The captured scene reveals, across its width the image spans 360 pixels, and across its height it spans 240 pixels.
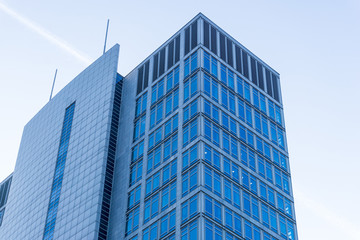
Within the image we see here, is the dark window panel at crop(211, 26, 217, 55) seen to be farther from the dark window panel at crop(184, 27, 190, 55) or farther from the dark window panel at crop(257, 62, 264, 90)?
the dark window panel at crop(257, 62, 264, 90)

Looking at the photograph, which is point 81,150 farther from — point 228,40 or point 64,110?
point 228,40

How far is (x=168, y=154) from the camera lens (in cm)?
8525

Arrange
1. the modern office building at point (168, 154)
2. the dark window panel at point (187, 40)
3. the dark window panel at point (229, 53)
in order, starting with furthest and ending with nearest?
the dark window panel at point (229, 53) < the dark window panel at point (187, 40) < the modern office building at point (168, 154)

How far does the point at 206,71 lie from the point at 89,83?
25323 mm

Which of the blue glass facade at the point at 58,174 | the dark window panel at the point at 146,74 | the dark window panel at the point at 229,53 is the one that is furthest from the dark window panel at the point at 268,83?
the blue glass facade at the point at 58,174

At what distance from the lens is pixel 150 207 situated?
82375mm

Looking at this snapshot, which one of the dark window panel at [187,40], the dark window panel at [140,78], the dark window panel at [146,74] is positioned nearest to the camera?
the dark window panel at [187,40]

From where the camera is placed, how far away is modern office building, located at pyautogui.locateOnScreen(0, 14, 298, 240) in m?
79.4

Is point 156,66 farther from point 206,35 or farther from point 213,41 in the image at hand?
→ point 213,41

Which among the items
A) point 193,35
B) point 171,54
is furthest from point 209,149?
point 171,54

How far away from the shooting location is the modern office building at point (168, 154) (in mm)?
79438

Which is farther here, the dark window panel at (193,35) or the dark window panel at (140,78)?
the dark window panel at (140,78)

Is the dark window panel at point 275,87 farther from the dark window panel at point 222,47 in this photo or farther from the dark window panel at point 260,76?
the dark window panel at point 222,47

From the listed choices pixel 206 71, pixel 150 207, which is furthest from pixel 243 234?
pixel 206 71
